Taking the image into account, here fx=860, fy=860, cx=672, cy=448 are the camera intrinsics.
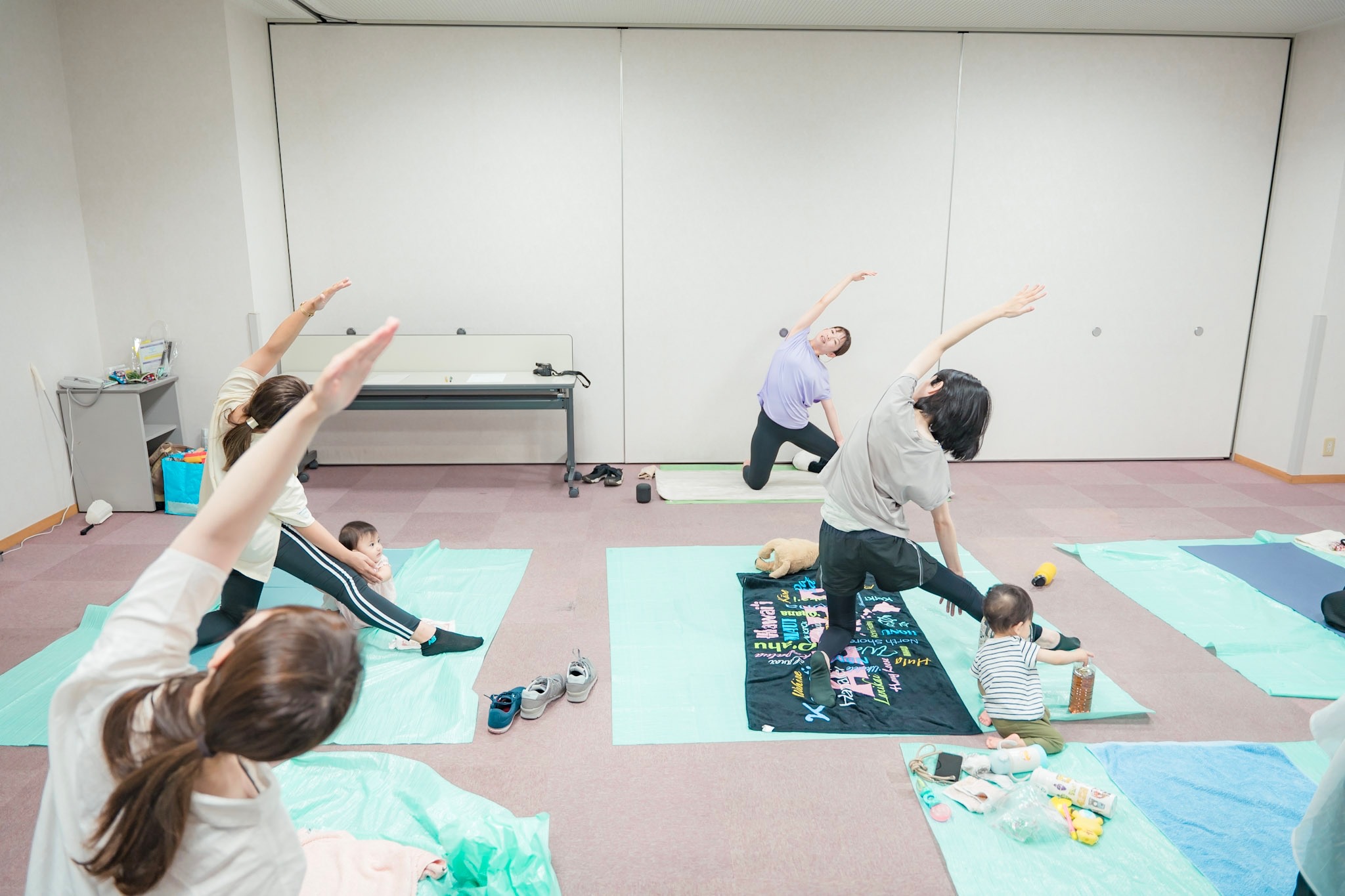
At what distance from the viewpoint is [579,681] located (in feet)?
9.82

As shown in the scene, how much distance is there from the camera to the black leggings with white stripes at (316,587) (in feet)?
10.0

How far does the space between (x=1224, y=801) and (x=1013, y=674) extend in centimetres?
64

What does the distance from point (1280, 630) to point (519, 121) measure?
195 inches

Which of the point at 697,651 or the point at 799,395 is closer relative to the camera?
the point at 697,651

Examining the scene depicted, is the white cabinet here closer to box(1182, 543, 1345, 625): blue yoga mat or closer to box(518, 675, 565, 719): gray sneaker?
box(518, 675, 565, 719): gray sneaker

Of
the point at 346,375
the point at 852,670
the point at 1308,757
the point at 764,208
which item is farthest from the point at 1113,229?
the point at 346,375

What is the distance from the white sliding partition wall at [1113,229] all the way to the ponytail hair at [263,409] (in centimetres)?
454

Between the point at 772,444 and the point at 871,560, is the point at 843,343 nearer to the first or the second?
the point at 772,444

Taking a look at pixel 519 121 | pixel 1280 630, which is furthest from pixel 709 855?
pixel 519 121

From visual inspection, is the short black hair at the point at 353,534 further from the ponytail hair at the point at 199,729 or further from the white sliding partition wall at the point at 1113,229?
the white sliding partition wall at the point at 1113,229

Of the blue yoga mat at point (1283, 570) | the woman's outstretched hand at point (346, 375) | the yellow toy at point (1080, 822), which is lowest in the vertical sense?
the yellow toy at point (1080, 822)

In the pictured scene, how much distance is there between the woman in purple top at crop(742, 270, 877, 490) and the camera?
5.09m

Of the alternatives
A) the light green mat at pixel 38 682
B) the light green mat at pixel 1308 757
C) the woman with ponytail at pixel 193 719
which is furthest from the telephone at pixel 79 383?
the light green mat at pixel 1308 757

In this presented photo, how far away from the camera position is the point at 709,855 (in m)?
2.27
